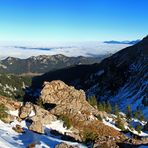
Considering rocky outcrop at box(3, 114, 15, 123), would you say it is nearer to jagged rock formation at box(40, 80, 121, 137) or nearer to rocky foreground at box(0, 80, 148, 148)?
rocky foreground at box(0, 80, 148, 148)

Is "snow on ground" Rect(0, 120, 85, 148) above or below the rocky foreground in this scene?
above

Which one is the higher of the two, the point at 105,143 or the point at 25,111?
the point at 105,143

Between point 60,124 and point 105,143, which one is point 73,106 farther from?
point 105,143

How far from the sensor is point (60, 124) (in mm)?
81062

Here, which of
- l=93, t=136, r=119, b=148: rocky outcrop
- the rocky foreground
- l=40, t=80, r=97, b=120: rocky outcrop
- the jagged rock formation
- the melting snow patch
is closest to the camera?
l=93, t=136, r=119, b=148: rocky outcrop

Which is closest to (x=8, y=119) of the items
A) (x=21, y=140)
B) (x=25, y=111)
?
(x=25, y=111)

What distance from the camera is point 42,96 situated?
142 meters

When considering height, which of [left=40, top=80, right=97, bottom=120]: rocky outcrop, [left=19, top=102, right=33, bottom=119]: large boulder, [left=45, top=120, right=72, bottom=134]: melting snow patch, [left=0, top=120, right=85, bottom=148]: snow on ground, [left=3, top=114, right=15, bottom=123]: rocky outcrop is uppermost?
[left=0, top=120, right=85, bottom=148]: snow on ground

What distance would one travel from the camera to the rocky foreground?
54844 millimetres

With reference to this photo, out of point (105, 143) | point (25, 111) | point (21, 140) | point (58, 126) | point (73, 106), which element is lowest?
point (73, 106)

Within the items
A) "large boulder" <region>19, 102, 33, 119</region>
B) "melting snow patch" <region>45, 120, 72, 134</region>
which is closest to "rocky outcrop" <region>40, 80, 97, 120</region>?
"large boulder" <region>19, 102, 33, 119</region>

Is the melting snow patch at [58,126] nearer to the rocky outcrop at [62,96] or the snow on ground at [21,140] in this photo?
the snow on ground at [21,140]

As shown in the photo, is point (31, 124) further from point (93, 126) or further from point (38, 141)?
point (93, 126)

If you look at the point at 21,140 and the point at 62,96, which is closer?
the point at 21,140
